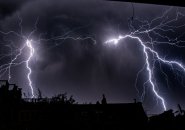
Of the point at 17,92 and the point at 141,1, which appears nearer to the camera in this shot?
the point at 141,1

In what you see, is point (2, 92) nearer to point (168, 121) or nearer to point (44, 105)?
point (44, 105)

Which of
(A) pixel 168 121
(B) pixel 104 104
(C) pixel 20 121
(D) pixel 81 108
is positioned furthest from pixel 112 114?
(C) pixel 20 121

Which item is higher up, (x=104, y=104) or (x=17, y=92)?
(x=17, y=92)

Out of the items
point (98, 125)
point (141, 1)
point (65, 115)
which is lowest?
point (98, 125)

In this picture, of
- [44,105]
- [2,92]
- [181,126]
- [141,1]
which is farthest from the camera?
[44,105]

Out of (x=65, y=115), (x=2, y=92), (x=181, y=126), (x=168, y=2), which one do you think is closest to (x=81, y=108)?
(x=65, y=115)

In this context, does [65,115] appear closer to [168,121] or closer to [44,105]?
[44,105]

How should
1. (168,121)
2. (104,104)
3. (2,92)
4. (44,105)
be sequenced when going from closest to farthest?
(168,121) < (2,92) < (44,105) < (104,104)
